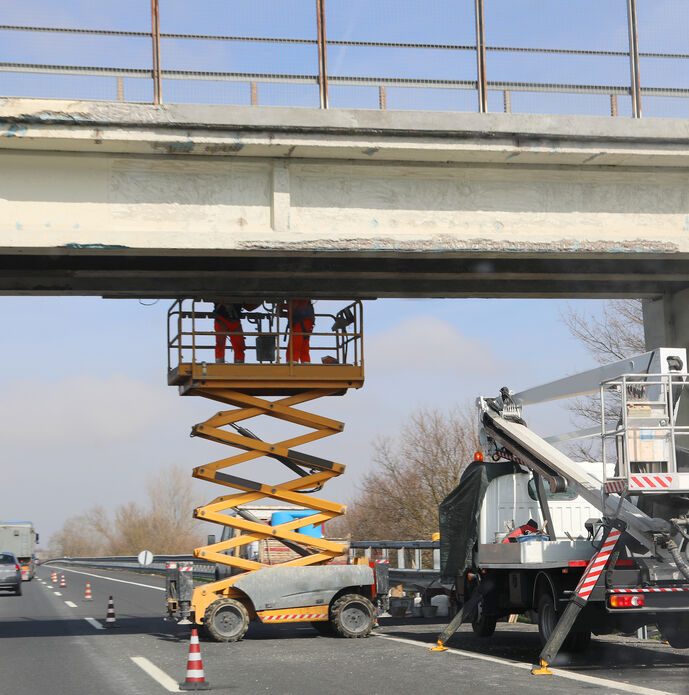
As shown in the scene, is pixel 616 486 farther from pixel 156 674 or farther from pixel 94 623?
pixel 94 623

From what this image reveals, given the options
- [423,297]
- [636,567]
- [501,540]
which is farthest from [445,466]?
[636,567]

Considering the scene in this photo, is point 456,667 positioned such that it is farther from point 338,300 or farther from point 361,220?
point 338,300

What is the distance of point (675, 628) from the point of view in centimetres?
1262

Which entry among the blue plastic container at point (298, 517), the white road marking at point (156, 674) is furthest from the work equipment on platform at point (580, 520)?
the white road marking at point (156, 674)

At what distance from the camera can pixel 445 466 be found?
153 ft

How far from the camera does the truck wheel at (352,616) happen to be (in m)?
16.5

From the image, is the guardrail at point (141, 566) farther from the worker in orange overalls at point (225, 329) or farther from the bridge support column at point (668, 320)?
the bridge support column at point (668, 320)

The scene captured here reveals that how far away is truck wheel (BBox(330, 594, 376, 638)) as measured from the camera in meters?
16.5

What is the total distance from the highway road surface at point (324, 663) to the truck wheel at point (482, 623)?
17cm

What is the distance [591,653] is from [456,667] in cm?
235

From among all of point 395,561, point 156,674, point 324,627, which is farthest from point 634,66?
point 395,561

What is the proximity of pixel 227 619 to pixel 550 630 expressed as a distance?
17.6 ft

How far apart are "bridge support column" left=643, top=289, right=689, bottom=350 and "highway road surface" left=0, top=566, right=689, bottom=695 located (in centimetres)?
526

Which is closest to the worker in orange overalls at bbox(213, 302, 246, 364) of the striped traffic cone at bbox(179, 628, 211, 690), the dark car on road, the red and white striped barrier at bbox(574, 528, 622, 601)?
the striped traffic cone at bbox(179, 628, 211, 690)
